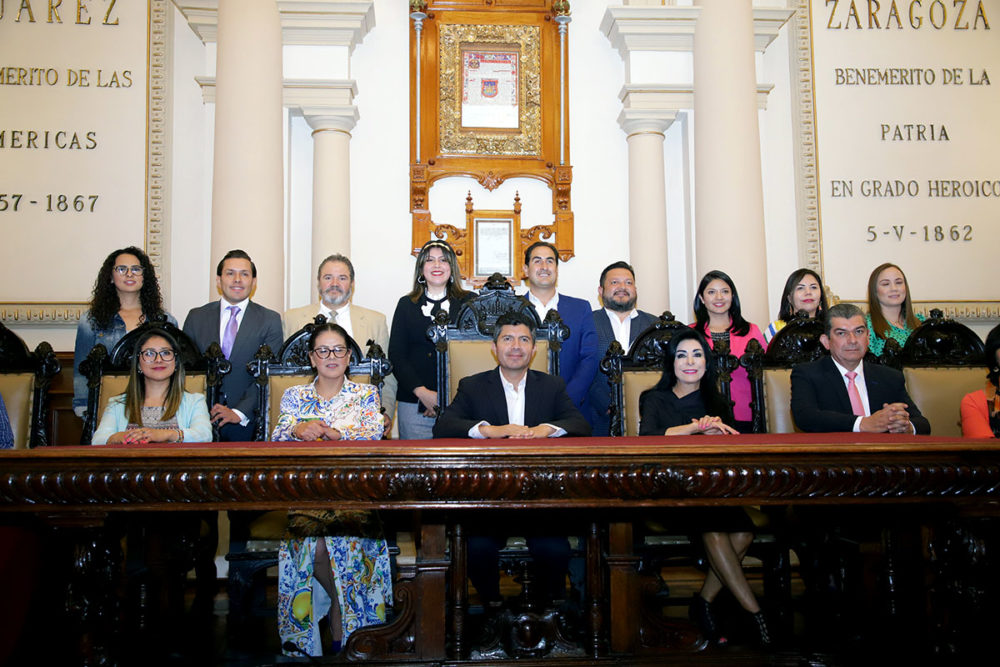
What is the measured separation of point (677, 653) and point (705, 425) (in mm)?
869

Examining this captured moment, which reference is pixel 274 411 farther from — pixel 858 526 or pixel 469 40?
pixel 469 40

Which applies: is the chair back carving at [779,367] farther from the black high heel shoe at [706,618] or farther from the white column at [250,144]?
the white column at [250,144]

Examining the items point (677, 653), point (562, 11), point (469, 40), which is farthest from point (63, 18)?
point (677, 653)

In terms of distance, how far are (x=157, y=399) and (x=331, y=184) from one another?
3.39 m

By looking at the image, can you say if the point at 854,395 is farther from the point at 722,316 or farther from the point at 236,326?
the point at 236,326

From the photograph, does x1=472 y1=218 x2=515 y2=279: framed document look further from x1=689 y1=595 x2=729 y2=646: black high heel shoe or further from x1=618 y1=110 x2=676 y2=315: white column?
x1=689 y1=595 x2=729 y2=646: black high heel shoe

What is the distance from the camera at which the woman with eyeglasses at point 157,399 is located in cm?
317

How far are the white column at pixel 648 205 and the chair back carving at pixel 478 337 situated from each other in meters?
2.85

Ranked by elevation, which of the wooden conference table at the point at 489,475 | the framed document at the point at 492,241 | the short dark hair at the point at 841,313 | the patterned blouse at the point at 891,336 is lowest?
the wooden conference table at the point at 489,475

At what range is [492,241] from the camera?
663 cm

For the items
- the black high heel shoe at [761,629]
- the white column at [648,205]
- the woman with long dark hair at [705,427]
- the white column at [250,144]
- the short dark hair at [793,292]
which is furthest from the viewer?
the white column at [648,205]

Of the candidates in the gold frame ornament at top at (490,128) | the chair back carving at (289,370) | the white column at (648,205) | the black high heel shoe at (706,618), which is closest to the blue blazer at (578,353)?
the chair back carving at (289,370)

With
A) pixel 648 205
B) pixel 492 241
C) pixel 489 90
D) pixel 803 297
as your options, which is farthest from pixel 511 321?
pixel 489 90

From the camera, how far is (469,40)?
671 centimetres
